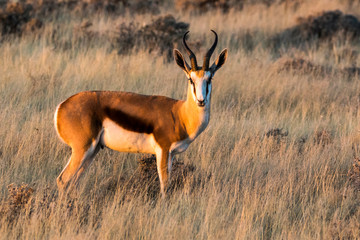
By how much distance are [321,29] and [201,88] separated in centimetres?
1209

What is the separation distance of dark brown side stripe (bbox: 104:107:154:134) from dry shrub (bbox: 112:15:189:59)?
7521 mm

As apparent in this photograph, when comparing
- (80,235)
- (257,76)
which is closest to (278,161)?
(80,235)

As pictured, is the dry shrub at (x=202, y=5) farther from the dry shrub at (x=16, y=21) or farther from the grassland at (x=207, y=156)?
the grassland at (x=207, y=156)

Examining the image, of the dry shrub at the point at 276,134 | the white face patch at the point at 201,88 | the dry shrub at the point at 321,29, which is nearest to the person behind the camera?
the white face patch at the point at 201,88

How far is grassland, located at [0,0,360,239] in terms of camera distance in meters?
5.36

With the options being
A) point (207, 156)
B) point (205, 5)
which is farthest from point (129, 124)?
point (205, 5)

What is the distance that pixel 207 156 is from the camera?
23.6 ft

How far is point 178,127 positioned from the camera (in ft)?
19.2

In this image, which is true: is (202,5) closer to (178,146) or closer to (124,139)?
(178,146)

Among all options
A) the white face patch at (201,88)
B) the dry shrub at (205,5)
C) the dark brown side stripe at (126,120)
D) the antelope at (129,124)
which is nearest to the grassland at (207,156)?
the antelope at (129,124)

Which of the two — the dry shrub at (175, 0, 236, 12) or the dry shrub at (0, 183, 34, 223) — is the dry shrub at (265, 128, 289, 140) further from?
the dry shrub at (175, 0, 236, 12)

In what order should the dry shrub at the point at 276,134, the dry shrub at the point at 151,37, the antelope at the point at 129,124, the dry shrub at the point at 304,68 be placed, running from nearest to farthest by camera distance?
the antelope at the point at 129,124 → the dry shrub at the point at 276,134 → the dry shrub at the point at 304,68 → the dry shrub at the point at 151,37

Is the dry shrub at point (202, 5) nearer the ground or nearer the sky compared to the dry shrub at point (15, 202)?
nearer the sky

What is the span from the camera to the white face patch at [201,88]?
5.47 metres
